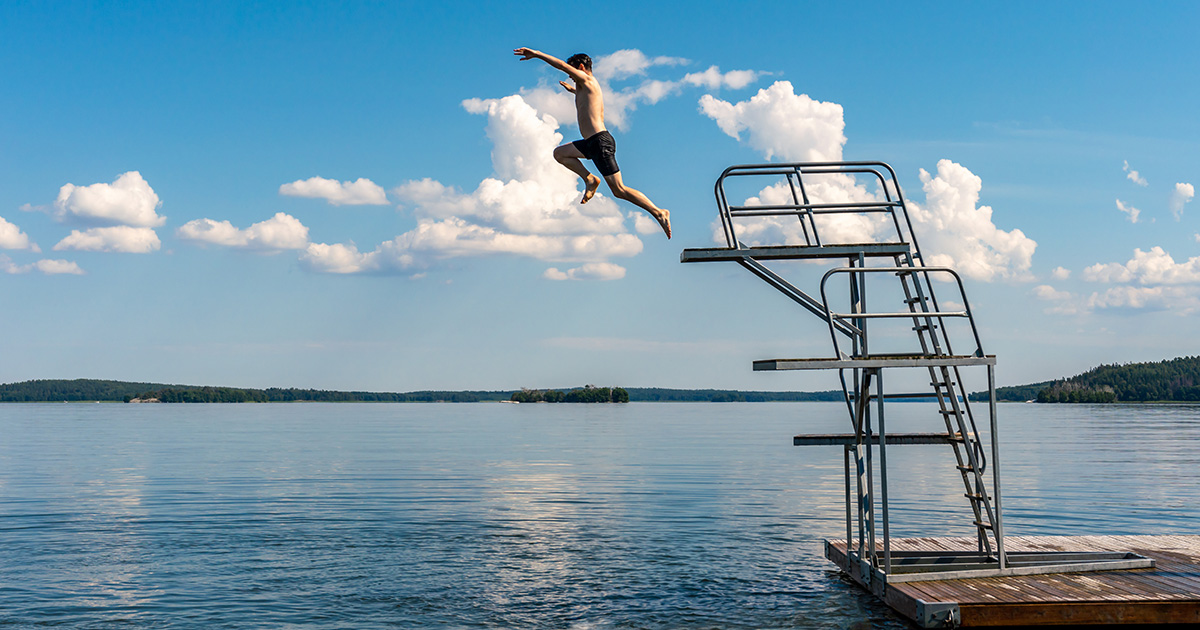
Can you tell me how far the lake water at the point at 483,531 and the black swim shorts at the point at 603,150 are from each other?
7339 millimetres

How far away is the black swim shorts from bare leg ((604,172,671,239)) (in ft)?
0.31

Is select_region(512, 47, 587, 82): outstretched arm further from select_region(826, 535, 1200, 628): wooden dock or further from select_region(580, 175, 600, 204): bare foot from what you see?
select_region(826, 535, 1200, 628): wooden dock

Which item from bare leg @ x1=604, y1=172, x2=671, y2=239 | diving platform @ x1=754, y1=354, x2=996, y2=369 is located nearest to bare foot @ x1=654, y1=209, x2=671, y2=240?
bare leg @ x1=604, y1=172, x2=671, y2=239

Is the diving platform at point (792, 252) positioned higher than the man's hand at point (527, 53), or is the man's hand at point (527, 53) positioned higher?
the man's hand at point (527, 53)

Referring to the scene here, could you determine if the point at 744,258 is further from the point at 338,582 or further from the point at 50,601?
the point at 50,601

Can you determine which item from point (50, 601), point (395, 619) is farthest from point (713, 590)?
point (50, 601)

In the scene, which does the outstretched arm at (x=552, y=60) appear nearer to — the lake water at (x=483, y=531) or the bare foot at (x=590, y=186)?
the bare foot at (x=590, y=186)

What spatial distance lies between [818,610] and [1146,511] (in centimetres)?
1927

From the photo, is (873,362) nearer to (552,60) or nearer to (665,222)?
(665,222)

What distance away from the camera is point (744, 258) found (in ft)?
40.2

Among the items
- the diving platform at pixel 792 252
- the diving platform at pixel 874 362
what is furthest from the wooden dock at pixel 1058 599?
the diving platform at pixel 792 252

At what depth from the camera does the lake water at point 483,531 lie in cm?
1475

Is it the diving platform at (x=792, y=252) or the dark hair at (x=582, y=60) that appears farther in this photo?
the diving platform at (x=792, y=252)

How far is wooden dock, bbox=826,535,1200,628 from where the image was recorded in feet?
37.3
